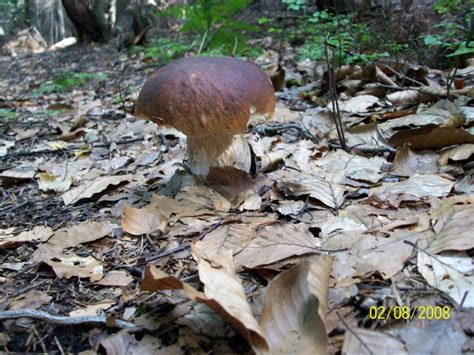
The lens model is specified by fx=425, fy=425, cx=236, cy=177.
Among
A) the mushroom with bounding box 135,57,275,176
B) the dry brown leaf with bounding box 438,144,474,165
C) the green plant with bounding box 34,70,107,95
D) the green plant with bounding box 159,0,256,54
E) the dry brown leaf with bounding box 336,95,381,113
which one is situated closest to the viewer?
the mushroom with bounding box 135,57,275,176

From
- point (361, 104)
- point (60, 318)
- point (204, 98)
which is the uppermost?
point (204, 98)

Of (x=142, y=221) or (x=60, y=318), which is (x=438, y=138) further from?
(x=60, y=318)

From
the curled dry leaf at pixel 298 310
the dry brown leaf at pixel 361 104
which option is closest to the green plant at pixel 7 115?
the dry brown leaf at pixel 361 104

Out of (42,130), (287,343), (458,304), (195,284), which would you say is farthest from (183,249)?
(42,130)

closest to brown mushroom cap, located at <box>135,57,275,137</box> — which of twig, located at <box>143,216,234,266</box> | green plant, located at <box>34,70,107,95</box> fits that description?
twig, located at <box>143,216,234,266</box>

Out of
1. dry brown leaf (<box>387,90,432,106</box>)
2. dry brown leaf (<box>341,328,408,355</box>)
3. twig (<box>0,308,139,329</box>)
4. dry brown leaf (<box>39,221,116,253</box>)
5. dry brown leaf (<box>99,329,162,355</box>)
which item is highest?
twig (<box>0,308,139,329</box>)

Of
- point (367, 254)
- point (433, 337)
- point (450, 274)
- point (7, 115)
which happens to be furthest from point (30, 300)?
point (7, 115)
